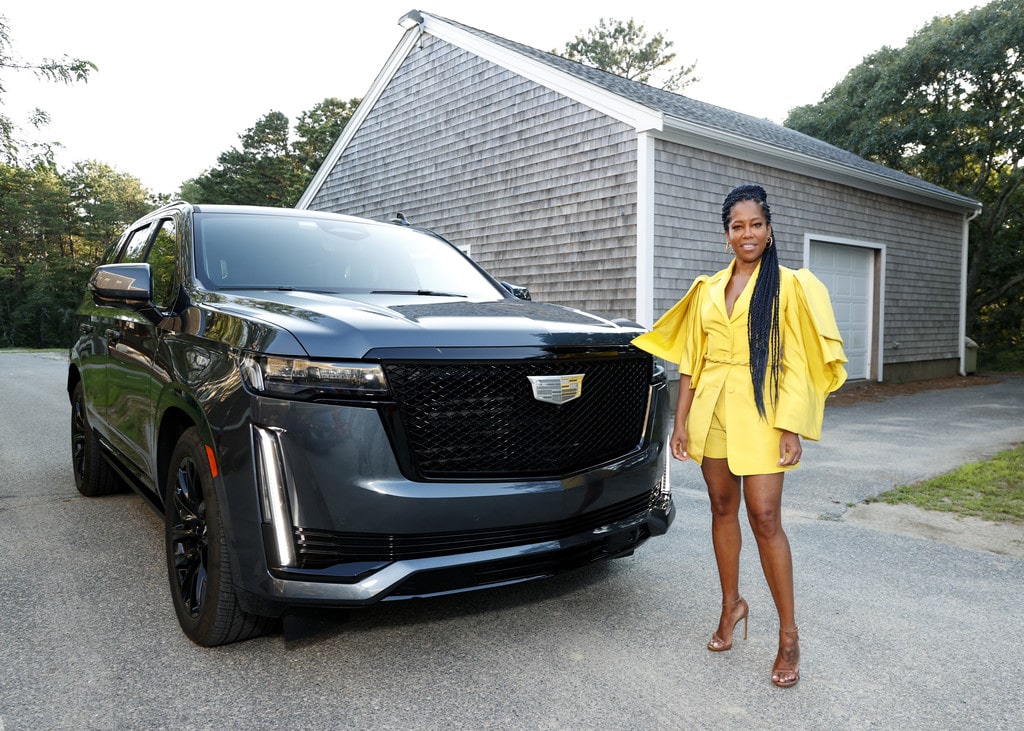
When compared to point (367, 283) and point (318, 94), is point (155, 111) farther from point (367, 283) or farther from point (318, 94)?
point (367, 283)

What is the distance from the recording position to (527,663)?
2.73m

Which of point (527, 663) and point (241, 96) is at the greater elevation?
point (241, 96)

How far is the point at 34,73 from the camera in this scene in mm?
17750

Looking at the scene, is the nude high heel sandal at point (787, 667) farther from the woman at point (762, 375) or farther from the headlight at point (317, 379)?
the headlight at point (317, 379)

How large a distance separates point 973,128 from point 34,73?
2434 cm

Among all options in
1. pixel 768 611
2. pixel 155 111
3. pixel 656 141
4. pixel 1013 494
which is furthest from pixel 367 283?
pixel 155 111

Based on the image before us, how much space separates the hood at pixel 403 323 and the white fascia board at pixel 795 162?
24.8 feet

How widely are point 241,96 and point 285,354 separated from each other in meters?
44.8

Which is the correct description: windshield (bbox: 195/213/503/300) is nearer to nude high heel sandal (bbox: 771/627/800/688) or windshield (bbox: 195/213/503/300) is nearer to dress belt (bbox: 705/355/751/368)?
dress belt (bbox: 705/355/751/368)

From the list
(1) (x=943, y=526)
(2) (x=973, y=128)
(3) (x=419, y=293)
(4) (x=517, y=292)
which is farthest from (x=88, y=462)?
(2) (x=973, y=128)

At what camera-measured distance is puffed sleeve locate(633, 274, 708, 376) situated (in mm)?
2789

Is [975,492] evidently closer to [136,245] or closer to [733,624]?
[733,624]

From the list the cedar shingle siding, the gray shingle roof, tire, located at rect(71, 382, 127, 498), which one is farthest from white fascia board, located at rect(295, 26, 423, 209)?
tire, located at rect(71, 382, 127, 498)

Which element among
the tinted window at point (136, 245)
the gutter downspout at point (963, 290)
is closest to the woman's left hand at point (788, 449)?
the tinted window at point (136, 245)
